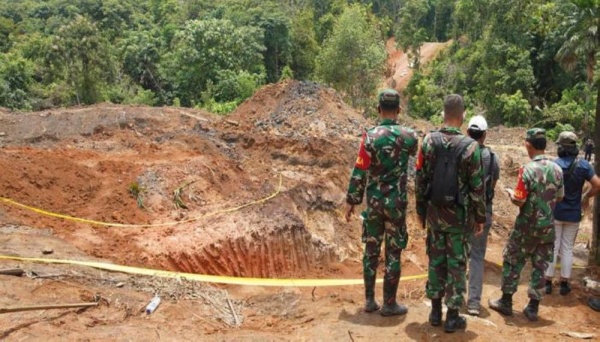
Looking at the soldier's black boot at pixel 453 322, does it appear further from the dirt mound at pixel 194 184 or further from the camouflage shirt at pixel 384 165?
the dirt mound at pixel 194 184

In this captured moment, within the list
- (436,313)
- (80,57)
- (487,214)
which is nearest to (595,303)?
(487,214)

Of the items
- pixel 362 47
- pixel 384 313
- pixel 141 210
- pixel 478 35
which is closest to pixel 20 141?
pixel 141 210

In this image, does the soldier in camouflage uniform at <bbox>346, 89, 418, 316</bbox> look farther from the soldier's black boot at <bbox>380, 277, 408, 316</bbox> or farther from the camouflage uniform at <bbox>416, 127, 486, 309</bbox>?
the camouflage uniform at <bbox>416, 127, 486, 309</bbox>

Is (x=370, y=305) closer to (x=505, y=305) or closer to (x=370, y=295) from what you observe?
(x=370, y=295)

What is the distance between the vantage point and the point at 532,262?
4891 mm

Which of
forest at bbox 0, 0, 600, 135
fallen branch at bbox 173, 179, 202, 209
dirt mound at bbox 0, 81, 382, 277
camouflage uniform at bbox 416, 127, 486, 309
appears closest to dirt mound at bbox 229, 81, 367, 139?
dirt mound at bbox 0, 81, 382, 277

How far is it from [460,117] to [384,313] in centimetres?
184

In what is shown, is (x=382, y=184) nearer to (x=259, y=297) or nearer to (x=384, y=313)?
(x=384, y=313)

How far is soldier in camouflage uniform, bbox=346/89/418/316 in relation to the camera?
4.34 metres

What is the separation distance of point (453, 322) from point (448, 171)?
1269 millimetres

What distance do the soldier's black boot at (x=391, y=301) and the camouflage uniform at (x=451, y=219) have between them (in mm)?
329

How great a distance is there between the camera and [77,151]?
11.5m

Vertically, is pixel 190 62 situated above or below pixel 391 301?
below

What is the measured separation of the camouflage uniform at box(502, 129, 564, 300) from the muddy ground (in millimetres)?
443
